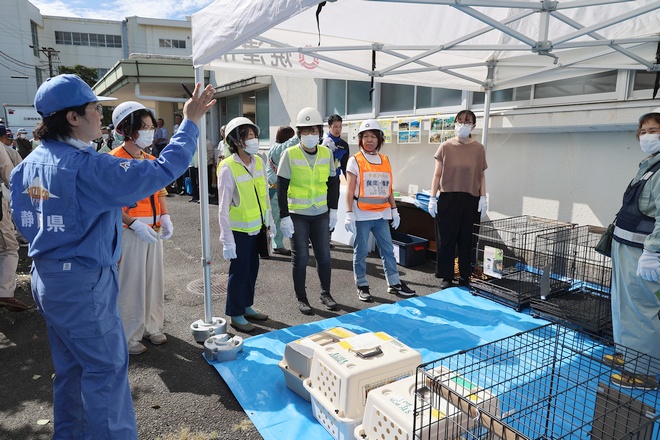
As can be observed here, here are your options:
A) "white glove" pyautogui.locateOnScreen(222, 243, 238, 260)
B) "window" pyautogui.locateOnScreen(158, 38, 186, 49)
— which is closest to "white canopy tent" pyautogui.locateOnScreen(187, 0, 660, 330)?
"white glove" pyautogui.locateOnScreen(222, 243, 238, 260)

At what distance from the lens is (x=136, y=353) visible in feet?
11.7

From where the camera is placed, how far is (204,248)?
138 inches

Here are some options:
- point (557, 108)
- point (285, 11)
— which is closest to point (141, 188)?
point (285, 11)

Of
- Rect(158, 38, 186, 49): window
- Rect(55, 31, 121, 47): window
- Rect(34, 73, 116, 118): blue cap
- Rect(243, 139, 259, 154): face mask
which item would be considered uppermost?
Rect(55, 31, 121, 47): window

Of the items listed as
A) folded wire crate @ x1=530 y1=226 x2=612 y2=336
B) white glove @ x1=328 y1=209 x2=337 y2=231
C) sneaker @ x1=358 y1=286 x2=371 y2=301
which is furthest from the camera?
sneaker @ x1=358 y1=286 x2=371 y2=301

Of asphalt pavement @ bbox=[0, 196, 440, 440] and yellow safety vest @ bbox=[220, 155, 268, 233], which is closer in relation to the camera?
asphalt pavement @ bbox=[0, 196, 440, 440]

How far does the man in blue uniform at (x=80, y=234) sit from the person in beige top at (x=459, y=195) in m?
3.59

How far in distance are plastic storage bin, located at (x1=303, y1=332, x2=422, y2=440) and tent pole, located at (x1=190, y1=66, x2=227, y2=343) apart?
4.08 feet

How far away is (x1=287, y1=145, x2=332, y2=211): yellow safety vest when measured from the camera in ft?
14.0

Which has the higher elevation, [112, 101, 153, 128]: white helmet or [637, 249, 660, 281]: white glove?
[112, 101, 153, 128]: white helmet

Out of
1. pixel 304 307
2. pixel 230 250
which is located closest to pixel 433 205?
pixel 304 307

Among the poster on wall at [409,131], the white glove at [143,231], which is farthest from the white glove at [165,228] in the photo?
the poster on wall at [409,131]

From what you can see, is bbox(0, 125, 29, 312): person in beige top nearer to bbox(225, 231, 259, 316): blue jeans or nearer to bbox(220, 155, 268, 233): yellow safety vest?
bbox(225, 231, 259, 316): blue jeans

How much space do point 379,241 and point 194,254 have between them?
3390 millimetres
